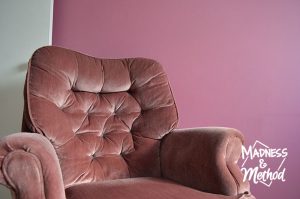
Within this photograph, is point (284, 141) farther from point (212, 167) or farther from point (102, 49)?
point (102, 49)

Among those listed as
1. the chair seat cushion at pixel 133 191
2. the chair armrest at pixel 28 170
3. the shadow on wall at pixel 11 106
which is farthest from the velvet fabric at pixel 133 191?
the shadow on wall at pixel 11 106

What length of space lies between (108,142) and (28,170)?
1.83 feet

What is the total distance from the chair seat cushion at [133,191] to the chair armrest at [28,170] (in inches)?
5.6

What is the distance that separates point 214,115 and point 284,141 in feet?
1.70

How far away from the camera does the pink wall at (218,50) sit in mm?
1539

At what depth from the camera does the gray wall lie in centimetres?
139

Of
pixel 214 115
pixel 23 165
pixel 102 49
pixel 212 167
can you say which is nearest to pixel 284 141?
pixel 214 115

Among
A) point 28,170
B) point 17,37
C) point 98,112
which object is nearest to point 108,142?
point 98,112

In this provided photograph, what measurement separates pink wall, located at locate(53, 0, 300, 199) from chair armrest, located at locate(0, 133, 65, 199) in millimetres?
940

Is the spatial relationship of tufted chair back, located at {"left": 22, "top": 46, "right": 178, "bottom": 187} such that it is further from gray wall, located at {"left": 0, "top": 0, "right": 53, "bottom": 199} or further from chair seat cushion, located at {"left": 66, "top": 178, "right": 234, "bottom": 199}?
gray wall, located at {"left": 0, "top": 0, "right": 53, "bottom": 199}

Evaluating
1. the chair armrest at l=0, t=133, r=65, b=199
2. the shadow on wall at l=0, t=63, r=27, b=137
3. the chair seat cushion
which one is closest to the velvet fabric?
the chair seat cushion

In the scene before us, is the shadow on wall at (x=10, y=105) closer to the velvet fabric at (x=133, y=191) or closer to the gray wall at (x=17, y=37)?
the gray wall at (x=17, y=37)

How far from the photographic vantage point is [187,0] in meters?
1.64

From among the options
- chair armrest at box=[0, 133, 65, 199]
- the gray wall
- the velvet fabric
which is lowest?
the velvet fabric
